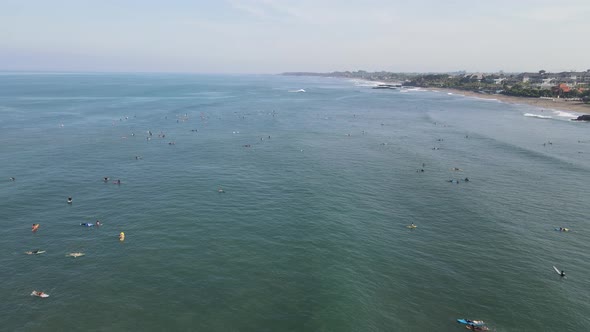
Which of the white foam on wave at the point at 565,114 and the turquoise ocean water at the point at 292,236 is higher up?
the white foam on wave at the point at 565,114

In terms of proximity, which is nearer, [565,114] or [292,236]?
[292,236]

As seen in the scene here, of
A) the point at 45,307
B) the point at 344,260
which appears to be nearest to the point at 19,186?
the point at 45,307

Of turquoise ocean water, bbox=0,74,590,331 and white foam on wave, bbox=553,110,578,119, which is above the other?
white foam on wave, bbox=553,110,578,119

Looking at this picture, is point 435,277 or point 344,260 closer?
point 435,277

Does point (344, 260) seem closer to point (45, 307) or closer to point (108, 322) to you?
point (108, 322)

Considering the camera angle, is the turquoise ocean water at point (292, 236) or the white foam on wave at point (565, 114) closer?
the turquoise ocean water at point (292, 236)

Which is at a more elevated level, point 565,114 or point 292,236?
point 565,114

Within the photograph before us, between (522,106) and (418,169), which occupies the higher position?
(522,106)

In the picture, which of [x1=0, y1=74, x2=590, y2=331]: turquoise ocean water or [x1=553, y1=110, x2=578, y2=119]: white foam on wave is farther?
[x1=553, y1=110, x2=578, y2=119]: white foam on wave
